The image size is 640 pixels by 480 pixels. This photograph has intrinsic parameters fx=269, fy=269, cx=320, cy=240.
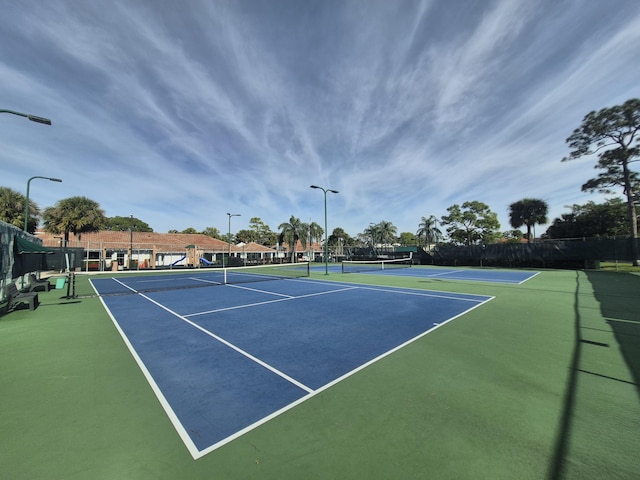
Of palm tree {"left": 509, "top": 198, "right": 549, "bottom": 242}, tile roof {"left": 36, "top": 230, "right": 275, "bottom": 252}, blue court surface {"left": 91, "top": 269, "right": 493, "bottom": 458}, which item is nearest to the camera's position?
blue court surface {"left": 91, "top": 269, "right": 493, "bottom": 458}

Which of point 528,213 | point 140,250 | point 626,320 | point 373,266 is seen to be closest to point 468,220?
point 528,213

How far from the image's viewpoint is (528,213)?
2024 inches

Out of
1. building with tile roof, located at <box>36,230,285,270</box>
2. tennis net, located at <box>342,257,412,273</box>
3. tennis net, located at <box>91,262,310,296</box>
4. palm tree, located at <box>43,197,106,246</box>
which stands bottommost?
tennis net, located at <box>91,262,310,296</box>

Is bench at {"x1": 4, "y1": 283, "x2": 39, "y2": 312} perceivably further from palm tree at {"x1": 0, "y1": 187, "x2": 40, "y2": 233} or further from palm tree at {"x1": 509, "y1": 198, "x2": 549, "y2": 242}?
palm tree at {"x1": 509, "y1": 198, "x2": 549, "y2": 242}

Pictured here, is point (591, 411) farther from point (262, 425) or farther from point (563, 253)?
point (563, 253)

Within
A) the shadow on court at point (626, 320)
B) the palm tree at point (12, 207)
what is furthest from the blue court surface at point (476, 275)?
the palm tree at point (12, 207)

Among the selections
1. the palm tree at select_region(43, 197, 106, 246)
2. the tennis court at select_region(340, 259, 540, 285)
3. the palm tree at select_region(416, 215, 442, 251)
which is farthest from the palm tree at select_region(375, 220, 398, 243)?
the palm tree at select_region(43, 197, 106, 246)

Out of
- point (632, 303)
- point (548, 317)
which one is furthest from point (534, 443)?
point (632, 303)

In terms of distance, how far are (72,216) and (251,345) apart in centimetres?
3880

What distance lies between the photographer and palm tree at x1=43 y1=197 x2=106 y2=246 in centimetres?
3212

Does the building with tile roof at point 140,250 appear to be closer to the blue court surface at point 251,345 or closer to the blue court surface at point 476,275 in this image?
the blue court surface at point 476,275

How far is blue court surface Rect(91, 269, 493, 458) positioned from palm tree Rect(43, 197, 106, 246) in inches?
1137

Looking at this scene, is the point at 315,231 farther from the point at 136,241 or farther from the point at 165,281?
the point at 165,281

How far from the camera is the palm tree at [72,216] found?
32125 mm
